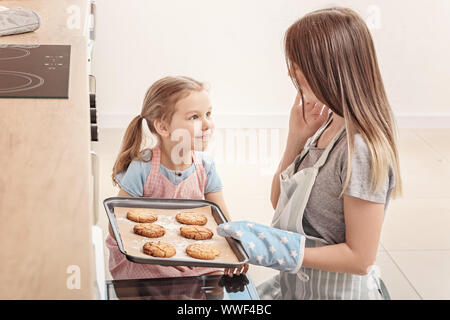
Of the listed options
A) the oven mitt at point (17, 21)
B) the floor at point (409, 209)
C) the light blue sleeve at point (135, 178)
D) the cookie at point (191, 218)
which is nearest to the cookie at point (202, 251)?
the cookie at point (191, 218)

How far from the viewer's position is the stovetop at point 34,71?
1494 millimetres

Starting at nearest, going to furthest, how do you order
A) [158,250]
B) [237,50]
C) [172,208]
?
[158,250] < [172,208] < [237,50]

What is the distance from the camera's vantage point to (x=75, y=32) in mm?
2004

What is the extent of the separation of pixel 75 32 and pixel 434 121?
3042 mm

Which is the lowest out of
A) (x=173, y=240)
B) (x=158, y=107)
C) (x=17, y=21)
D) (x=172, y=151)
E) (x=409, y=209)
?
(x=409, y=209)

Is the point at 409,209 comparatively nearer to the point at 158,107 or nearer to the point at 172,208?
Answer: the point at 158,107

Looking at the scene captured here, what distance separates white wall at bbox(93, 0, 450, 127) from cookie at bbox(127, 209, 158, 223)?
2667 millimetres

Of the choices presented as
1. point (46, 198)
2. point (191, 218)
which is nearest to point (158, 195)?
point (191, 218)

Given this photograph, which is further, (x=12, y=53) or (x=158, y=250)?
(x=12, y=53)

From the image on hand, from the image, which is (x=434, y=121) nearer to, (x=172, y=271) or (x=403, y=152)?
(x=403, y=152)

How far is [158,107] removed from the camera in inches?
74.1

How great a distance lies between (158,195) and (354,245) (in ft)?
2.19

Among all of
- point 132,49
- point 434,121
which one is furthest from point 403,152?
point 132,49

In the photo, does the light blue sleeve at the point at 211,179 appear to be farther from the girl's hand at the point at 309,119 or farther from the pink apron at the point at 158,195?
the girl's hand at the point at 309,119
